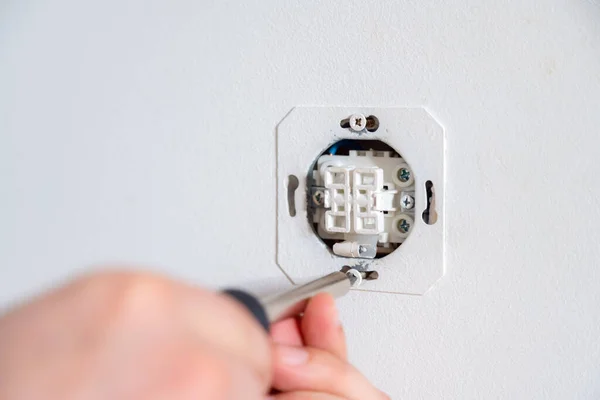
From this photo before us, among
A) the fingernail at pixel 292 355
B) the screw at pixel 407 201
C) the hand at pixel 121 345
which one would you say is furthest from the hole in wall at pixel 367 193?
the hand at pixel 121 345

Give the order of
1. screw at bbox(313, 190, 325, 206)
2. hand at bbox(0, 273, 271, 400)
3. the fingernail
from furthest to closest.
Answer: screw at bbox(313, 190, 325, 206) → the fingernail → hand at bbox(0, 273, 271, 400)

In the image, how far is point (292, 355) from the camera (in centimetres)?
41

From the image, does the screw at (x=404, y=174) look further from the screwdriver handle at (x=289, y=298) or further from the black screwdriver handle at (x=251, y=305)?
the black screwdriver handle at (x=251, y=305)

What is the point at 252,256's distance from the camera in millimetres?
567

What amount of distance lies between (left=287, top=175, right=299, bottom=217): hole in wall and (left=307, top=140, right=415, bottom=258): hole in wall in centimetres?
2

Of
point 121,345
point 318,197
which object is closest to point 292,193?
point 318,197

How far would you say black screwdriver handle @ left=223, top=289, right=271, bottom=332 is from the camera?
1.03 feet

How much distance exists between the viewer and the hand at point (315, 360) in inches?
16.1

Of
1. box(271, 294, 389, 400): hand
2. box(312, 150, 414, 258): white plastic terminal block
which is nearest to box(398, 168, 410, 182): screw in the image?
box(312, 150, 414, 258): white plastic terminal block

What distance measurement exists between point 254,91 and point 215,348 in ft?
1.06

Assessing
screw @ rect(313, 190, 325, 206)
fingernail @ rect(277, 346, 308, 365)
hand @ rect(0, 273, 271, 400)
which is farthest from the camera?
screw @ rect(313, 190, 325, 206)

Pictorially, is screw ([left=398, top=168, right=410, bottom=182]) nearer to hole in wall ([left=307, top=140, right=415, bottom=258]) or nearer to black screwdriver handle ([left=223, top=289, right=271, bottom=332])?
hole in wall ([left=307, top=140, right=415, bottom=258])

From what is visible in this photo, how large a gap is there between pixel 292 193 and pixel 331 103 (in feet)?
0.25

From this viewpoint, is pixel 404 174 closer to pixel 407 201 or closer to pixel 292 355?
pixel 407 201
